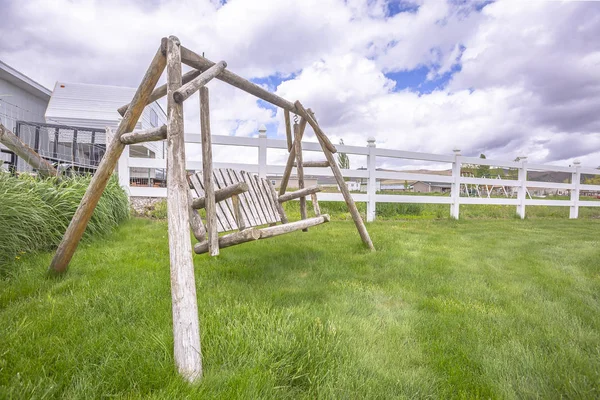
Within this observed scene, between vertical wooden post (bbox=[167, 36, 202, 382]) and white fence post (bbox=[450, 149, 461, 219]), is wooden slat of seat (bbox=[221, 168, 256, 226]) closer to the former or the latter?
vertical wooden post (bbox=[167, 36, 202, 382])

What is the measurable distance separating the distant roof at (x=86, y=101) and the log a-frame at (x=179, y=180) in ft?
34.9

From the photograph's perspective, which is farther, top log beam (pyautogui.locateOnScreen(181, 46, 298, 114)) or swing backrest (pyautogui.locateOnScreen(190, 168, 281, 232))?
swing backrest (pyautogui.locateOnScreen(190, 168, 281, 232))

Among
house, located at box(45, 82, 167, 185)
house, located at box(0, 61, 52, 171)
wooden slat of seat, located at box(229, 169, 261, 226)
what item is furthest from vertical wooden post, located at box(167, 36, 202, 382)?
house, located at box(45, 82, 167, 185)

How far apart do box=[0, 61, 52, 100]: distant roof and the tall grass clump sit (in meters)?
7.37

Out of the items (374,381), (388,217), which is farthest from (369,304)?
(388,217)

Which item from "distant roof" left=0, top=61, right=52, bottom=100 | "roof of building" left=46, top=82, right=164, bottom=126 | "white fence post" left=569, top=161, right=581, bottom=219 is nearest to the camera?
"distant roof" left=0, top=61, right=52, bottom=100

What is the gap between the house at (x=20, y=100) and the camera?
330 inches

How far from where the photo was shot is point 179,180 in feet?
4.51

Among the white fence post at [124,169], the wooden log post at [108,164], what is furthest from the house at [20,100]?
the wooden log post at [108,164]

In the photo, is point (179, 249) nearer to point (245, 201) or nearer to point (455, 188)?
point (245, 201)

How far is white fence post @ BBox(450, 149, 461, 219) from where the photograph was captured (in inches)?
279

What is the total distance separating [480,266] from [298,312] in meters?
2.27

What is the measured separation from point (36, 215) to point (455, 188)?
297 inches

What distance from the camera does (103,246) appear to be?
323 centimetres
